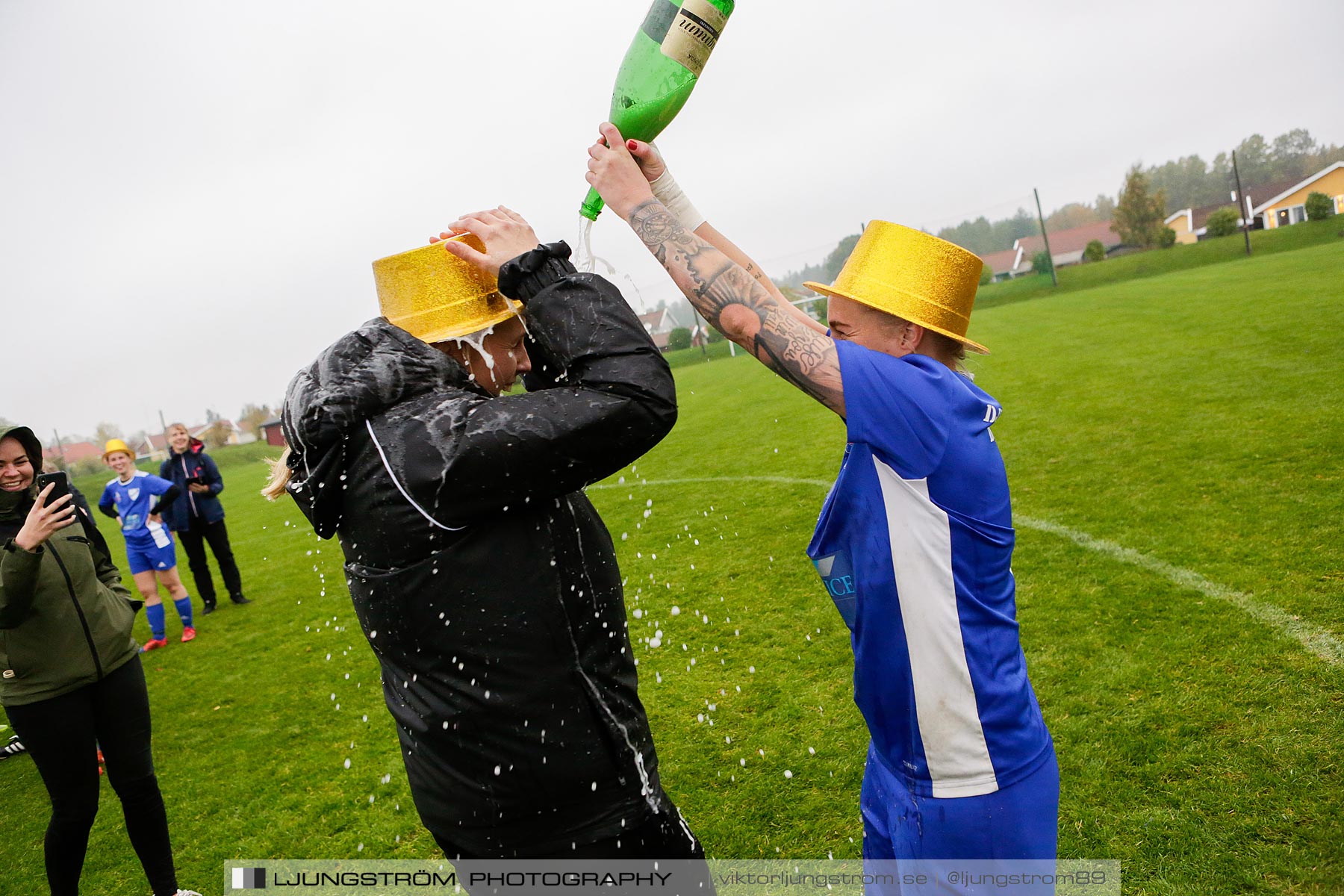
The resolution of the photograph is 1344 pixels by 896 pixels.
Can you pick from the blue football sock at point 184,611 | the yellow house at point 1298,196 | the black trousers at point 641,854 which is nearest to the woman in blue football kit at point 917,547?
the black trousers at point 641,854

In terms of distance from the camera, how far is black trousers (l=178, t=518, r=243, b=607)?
1026cm

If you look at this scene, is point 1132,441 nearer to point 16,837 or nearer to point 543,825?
point 543,825

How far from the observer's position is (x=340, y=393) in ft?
5.74

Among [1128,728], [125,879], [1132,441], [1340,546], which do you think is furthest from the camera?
[1132,441]

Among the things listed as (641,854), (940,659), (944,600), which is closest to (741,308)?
(944,600)

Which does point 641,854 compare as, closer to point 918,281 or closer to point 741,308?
point 741,308

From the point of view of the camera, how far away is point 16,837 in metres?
5.51

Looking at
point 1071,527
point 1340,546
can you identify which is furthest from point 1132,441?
point 1340,546

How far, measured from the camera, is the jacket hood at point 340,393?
1753 millimetres

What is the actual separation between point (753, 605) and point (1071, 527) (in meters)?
3.13

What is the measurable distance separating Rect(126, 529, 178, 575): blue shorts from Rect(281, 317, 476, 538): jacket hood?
8913mm

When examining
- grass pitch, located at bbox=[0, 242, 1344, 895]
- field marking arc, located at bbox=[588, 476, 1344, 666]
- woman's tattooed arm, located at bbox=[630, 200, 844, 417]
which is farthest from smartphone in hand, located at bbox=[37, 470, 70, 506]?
field marking arc, located at bbox=[588, 476, 1344, 666]

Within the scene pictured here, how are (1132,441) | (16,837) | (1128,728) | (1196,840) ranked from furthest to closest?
(1132,441) → (16,837) → (1128,728) → (1196,840)

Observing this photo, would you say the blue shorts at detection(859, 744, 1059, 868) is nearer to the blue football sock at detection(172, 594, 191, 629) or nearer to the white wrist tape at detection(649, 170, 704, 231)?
the white wrist tape at detection(649, 170, 704, 231)
